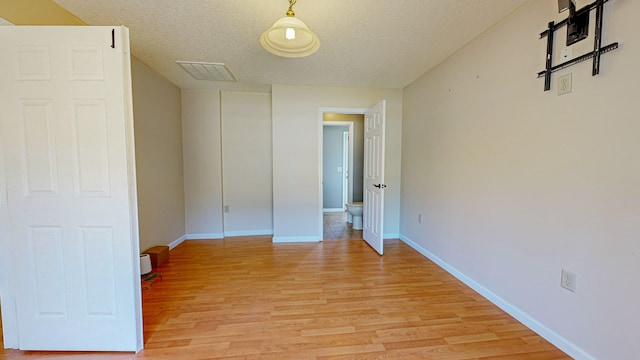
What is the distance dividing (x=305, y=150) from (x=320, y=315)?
2390 millimetres

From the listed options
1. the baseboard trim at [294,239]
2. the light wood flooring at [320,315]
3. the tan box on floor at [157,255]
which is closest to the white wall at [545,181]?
the light wood flooring at [320,315]

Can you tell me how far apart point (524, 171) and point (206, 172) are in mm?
4057

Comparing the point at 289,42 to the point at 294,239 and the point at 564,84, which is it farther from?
the point at 294,239

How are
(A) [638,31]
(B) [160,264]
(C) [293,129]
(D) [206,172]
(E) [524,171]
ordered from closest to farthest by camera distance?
(A) [638,31] < (E) [524,171] < (B) [160,264] < (C) [293,129] < (D) [206,172]

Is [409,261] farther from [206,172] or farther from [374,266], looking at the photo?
[206,172]

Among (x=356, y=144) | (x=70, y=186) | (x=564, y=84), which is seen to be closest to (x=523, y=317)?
(x=564, y=84)

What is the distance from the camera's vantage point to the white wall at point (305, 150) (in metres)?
3.64

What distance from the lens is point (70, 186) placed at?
145 cm

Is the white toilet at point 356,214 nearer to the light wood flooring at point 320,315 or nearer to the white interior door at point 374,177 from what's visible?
the white interior door at point 374,177

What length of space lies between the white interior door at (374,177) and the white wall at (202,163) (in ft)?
7.97

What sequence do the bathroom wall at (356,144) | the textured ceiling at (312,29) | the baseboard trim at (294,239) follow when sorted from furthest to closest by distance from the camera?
the bathroom wall at (356,144), the baseboard trim at (294,239), the textured ceiling at (312,29)

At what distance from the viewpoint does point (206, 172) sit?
13.0 feet

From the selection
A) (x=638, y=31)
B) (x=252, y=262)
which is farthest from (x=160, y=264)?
(x=638, y=31)

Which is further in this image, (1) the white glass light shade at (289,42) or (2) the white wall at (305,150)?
(2) the white wall at (305,150)
